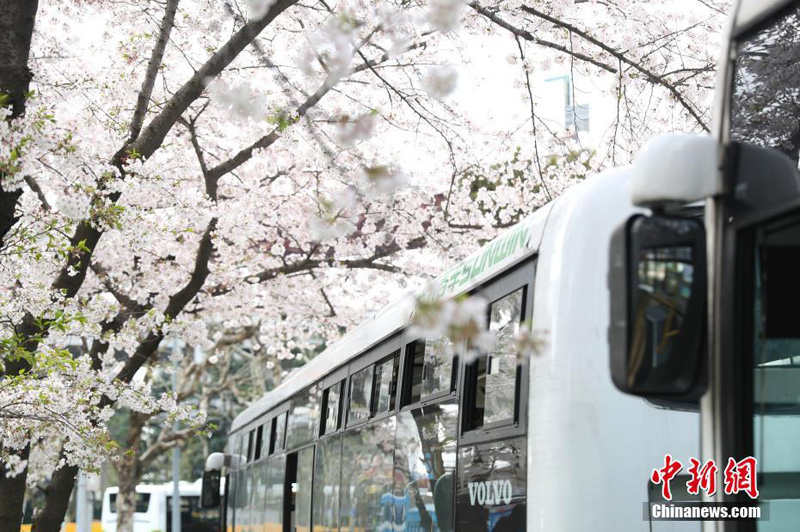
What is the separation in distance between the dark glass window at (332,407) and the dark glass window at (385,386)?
1.13 m

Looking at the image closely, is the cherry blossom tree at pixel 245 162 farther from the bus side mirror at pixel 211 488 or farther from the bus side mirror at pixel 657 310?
the bus side mirror at pixel 211 488

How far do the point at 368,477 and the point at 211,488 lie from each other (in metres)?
11.1

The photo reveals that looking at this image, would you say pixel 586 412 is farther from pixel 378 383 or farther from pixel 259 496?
pixel 259 496

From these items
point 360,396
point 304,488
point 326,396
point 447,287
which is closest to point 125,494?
point 304,488

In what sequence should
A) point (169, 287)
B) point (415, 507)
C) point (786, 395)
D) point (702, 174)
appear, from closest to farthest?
point (702, 174), point (786, 395), point (415, 507), point (169, 287)

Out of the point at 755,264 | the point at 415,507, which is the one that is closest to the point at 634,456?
the point at 755,264

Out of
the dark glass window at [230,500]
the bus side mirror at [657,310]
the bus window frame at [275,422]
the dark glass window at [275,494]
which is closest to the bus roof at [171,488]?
the dark glass window at [230,500]

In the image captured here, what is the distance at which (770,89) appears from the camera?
10.6 ft

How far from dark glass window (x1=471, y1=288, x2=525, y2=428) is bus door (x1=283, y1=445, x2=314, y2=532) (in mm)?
4143

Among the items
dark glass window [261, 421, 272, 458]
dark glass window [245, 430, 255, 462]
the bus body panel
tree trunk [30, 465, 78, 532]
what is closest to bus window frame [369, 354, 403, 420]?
the bus body panel

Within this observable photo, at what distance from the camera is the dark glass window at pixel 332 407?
8.07m

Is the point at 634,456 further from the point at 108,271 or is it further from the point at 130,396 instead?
the point at 108,271

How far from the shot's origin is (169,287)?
1580 cm

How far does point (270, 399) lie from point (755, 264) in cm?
994
